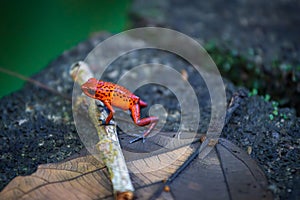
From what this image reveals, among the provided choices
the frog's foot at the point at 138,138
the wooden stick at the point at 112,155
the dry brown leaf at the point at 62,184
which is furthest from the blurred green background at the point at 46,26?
the dry brown leaf at the point at 62,184

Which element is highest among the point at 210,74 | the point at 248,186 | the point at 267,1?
the point at 267,1

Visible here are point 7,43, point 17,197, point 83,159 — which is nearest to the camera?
point 17,197

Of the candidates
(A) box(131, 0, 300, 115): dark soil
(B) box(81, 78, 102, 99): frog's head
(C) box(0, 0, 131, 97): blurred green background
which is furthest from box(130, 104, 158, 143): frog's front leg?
(C) box(0, 0, 131, 97): blurred green background

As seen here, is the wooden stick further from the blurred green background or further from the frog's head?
the blurred green background

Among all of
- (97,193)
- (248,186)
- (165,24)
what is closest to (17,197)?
(97,193)

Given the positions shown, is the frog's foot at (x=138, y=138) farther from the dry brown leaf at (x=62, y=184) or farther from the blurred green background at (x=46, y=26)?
the blurred green background at (x=46, y=26)

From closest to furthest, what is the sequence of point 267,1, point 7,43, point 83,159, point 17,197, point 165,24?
point 17,197 < point 83,159 < point 7,43 < point 165,24 < point 267,1

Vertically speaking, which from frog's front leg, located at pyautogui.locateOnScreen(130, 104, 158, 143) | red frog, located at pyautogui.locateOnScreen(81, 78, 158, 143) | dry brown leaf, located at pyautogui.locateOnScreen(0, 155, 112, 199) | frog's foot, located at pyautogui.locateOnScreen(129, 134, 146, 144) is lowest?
dry brown leaf, located at pyautogui.locateOnScreen(0, 155, 112, 199)

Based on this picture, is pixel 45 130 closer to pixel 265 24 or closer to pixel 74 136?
pixel 74 136
